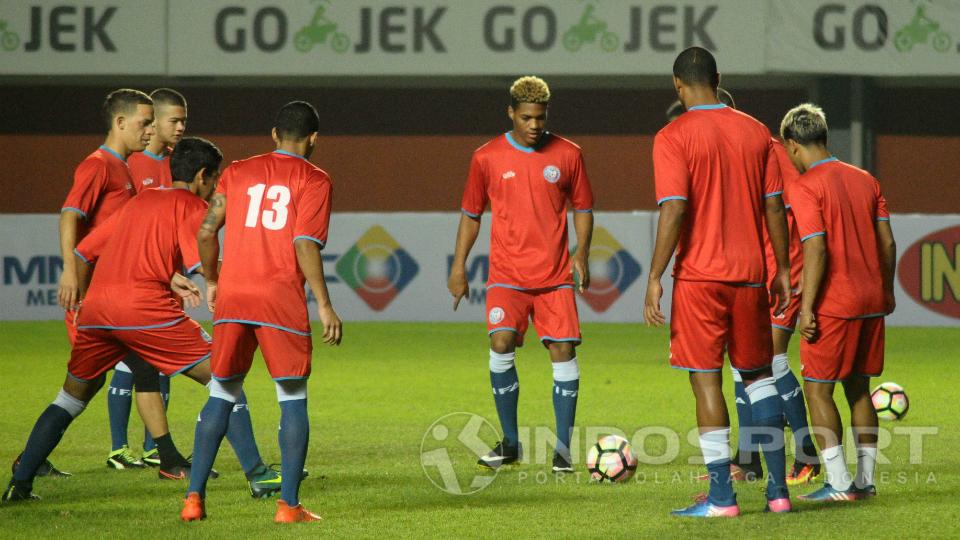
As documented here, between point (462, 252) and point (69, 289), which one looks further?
point (462, 252)

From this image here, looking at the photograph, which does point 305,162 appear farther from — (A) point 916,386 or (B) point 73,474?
(A) point 916,386

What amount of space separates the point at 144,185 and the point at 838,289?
3.77 m

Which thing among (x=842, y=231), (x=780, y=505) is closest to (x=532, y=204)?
(x=842, y=231)

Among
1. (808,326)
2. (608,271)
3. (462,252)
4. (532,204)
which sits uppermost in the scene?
(532,204)

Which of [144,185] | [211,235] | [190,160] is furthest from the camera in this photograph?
[144,185]

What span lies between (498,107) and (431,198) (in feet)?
6.22

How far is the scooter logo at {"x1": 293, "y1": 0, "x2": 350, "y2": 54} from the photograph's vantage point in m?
19.4

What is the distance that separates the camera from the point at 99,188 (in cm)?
682

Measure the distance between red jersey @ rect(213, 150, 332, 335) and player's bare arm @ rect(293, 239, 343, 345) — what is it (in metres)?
0.04

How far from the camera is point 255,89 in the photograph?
73.4 ft

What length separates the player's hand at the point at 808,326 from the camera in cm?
590

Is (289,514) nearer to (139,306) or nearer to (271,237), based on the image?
(271,237)

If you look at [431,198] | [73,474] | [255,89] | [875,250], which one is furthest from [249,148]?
[875,250]

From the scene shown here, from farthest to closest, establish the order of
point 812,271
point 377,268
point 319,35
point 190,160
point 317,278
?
point 319,35, point 377,268, point 190,160, point 812,271, point 317,278
